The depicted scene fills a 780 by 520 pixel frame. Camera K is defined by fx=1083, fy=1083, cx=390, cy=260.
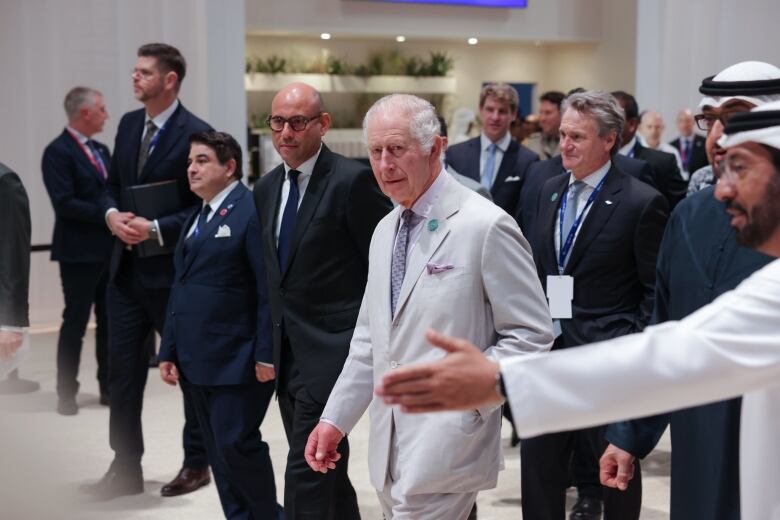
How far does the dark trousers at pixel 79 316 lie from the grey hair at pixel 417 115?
4.58 metres

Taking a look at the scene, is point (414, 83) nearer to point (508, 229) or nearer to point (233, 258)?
point (233, 258)

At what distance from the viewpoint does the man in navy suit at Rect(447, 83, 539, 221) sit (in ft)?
21.0

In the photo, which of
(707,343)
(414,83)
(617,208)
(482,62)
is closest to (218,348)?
(617,208)

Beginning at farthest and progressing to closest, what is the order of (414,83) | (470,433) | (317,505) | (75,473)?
(414,83) → (317,505) → (470,433) → (75,473)

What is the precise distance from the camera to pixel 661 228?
3.94 metres

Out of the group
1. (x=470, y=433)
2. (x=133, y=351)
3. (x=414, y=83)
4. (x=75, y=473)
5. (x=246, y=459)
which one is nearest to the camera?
(x=75, y=473)

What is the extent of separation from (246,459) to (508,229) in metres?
1.85

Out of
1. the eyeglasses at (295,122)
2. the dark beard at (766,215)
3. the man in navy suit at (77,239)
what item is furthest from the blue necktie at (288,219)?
the man in navy suit at (77,239)

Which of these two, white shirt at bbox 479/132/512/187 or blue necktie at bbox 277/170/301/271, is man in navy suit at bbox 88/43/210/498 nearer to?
blue necktie at bbox 277/170/301/271

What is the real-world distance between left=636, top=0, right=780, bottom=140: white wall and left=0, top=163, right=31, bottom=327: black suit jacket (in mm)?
9863

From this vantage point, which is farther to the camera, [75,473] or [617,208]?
[617,208]

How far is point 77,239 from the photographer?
280 inches

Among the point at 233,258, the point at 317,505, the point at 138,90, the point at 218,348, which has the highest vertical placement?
the point at 138,90

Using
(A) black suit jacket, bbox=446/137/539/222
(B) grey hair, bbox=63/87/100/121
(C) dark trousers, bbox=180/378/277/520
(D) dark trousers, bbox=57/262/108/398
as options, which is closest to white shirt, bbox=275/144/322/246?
(C) dark trousers, bbox=180/378/277/520
